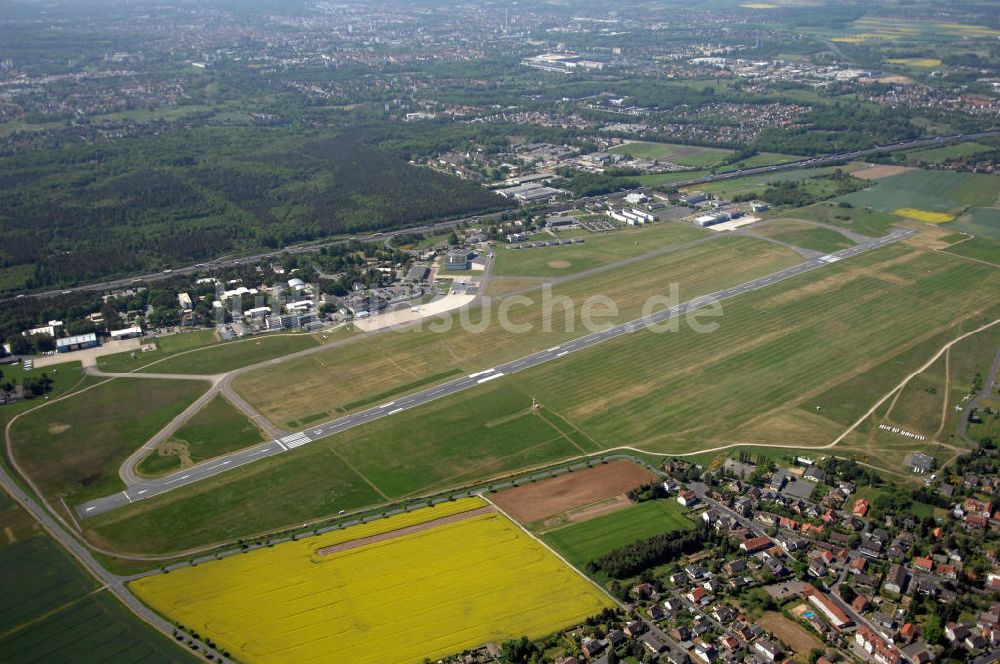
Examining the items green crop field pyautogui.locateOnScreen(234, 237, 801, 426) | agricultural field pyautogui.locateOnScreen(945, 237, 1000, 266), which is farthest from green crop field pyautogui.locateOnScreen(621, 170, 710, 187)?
agricultural field pyautogui.locateOnScreen(945, 237, 1000, 266)

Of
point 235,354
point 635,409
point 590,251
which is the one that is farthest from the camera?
point 590,251

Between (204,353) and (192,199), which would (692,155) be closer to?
(192,199)

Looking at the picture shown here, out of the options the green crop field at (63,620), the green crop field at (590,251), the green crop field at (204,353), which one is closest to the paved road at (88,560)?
the green crop field at (63,620)

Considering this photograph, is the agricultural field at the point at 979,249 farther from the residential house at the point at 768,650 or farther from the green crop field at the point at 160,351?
the green crop field at the point at 160,351

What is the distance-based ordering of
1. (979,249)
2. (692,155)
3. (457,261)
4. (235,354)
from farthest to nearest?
(692,155)
(979,249)
(457,261)
(235,354)

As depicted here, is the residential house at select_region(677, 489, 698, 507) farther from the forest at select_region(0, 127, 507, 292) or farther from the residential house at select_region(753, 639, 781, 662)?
the forest at select_region(0, 127, 507, 292)

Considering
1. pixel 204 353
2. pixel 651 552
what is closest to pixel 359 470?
pixel 651 552

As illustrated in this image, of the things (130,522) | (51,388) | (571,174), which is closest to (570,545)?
(130,522)

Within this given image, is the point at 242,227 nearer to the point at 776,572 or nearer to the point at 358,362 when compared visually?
the point at 358,362
